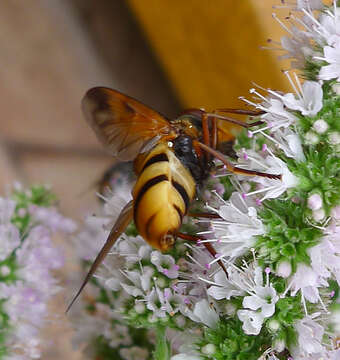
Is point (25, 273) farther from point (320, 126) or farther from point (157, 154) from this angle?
point (320, 126)

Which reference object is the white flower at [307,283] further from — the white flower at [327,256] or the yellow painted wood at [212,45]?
the yellow painted wood at [212,45]

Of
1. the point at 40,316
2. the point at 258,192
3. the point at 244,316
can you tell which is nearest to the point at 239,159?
the point at 258,192

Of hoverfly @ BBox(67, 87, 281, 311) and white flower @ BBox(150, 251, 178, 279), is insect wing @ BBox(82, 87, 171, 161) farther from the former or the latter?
white flower @ BBox(150, 251, 178, 279)

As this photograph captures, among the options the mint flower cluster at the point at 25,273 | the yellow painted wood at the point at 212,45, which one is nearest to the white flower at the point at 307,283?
the mint flower cluster at the point at 25,273

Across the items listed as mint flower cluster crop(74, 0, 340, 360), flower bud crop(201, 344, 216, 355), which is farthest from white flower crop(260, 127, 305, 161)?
flower bud crop(201, 344, 216, 355)

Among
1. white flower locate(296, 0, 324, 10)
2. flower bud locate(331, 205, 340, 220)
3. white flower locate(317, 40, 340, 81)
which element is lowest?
flower bud locate(331, 205, 340, 220)

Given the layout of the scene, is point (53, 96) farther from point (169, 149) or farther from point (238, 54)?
point (169, 149)

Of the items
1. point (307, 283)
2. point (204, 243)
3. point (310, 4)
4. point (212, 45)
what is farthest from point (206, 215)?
point (212, 45)
